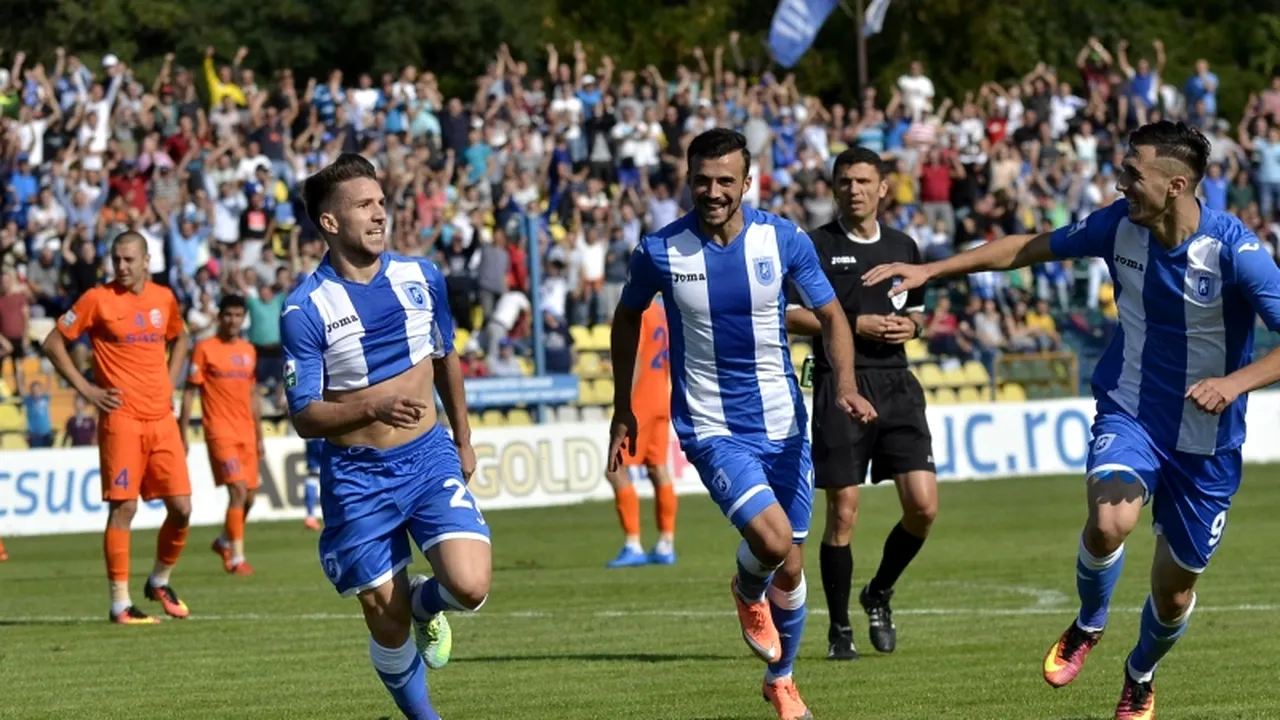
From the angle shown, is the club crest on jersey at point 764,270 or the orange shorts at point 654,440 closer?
the club crest on jersey at point 764,270

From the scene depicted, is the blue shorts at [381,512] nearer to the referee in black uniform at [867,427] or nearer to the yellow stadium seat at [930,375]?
the referee in black uniform at [867,427]

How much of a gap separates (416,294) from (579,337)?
18977 millimetres

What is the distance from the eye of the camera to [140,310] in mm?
14180

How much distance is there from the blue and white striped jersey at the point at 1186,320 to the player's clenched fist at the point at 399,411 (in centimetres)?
278

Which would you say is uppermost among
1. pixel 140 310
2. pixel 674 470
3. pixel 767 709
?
pixel 140 310

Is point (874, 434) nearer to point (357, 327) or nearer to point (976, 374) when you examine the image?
point (357, 327)

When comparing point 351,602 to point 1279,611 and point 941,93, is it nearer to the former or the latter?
point 1279,611

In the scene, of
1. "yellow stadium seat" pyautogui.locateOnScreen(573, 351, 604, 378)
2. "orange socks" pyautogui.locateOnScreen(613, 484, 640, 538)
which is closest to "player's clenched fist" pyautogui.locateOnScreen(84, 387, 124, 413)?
"orange socks" pyautogui.locateOnScreen(613, 484, 640, 538)

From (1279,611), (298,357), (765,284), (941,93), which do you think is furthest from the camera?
(941,93)

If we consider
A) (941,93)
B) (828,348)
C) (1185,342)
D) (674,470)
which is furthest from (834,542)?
(941,93)

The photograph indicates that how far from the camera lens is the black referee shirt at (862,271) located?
11.3 metres

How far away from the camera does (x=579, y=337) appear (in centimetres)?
2738

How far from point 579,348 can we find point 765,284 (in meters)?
18.1

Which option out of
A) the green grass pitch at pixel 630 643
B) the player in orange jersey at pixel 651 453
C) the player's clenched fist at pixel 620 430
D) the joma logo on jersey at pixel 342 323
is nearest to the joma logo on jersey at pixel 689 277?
the player's clenched fist at pixel 620 430
